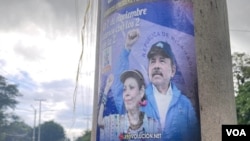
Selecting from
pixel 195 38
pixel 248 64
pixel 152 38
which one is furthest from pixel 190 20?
pixel 248 64

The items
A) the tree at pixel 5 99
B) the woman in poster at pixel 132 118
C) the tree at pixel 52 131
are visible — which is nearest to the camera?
the woman in poster at pixel 132 118

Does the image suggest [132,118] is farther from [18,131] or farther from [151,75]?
[18,131]

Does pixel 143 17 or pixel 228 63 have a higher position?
pixel 143 17

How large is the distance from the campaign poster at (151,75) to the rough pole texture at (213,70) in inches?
4.4

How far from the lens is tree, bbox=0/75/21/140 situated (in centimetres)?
5877

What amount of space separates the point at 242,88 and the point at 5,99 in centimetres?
4924

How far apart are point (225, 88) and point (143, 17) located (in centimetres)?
167

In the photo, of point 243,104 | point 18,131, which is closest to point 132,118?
point 243,104

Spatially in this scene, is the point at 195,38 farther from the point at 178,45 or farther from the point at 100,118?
the point at 100,118

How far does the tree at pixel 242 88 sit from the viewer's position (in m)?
17.3

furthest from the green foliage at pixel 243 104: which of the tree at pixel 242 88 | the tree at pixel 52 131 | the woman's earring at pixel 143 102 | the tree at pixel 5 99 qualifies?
the tree at pixel 52 131

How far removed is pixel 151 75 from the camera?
5.22m

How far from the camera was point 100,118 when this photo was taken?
228 inches

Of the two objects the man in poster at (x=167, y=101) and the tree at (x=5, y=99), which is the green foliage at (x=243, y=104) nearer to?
the man in poster at (x=167, y=101)
